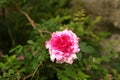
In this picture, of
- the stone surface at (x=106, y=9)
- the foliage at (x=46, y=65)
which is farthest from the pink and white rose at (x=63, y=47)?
the stone surface at (x=106, y=9)

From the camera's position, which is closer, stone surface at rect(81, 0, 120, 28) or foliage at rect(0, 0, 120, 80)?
foliage at rect(0, 0, 120, 80)

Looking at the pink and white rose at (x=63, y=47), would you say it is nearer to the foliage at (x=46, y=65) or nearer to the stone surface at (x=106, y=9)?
the foliage at (x=46, y=65)

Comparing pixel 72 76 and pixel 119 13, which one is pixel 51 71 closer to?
pixel 72 76

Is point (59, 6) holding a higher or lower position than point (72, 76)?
higher

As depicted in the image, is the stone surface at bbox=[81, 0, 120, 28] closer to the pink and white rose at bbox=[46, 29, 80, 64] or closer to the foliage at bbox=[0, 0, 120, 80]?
the foliage at bbox=[0, 0, 120, 80]

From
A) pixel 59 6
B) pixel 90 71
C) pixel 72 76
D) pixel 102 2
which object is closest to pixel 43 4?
pixel 59 6

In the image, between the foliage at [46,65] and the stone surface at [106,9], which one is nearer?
the foliage at [46,65]

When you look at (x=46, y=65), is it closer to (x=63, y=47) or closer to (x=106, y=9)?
(x=63, y=47)

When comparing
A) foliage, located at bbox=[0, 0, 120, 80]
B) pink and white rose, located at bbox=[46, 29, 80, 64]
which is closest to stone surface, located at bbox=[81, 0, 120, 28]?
foliage, located at bbox=[0, 0, 120, 80]
